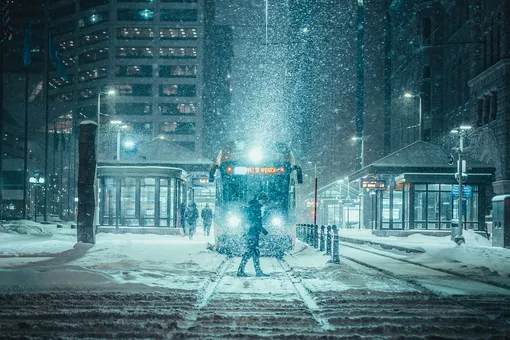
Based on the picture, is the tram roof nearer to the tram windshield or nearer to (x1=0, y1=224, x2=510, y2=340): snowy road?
the tram windshield

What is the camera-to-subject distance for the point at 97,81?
106 meters

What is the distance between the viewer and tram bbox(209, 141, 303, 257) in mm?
20391

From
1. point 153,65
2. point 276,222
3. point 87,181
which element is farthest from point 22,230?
point 153,65

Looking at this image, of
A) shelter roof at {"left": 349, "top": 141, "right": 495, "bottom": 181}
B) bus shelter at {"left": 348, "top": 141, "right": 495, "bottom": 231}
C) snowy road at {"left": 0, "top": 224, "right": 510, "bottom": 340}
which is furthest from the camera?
shelter roof at {"left": 349, "top": 141, "right": 495, "bottom": 181}

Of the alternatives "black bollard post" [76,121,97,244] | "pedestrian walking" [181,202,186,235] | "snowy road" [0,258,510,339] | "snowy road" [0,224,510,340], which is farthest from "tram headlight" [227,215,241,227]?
"pedestrian walking" [181,202,186,235]

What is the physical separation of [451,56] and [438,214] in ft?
67.6

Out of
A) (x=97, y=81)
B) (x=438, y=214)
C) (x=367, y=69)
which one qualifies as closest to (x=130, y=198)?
(x=438, y=214)

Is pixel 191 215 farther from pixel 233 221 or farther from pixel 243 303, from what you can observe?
pixel 243 303

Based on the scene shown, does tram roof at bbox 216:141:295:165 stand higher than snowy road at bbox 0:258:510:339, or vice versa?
tram roof at bbox 216:141:295:165

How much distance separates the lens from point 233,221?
20.5 m

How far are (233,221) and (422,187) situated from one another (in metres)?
27.2

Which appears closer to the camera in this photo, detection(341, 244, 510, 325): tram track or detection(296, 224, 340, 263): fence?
detection(341, 244, 510, 325): tram track

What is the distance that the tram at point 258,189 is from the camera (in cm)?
2039

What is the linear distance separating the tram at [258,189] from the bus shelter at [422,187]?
895 inches
